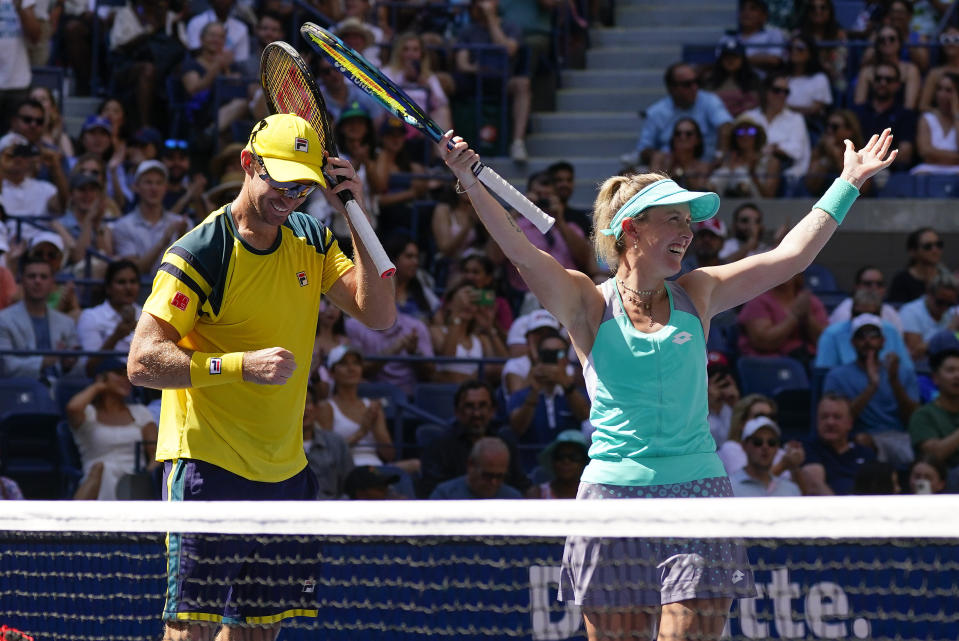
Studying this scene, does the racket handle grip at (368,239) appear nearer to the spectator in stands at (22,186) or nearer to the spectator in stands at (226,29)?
the spectator in stands at (22,186)

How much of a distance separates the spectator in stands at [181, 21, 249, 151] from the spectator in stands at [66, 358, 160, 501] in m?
4.00

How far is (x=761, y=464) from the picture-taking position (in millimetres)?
7797

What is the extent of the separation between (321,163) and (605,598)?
156cm

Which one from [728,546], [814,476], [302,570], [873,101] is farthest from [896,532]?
[873,101]

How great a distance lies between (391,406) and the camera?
8.91 meters

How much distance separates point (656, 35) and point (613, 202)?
973 centimetres

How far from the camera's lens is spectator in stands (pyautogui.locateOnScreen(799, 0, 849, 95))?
40.2ft

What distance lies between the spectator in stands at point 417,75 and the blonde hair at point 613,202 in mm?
7294

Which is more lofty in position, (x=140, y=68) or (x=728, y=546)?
(x=140, y=68)

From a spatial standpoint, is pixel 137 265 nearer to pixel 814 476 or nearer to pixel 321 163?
pixel 814 476

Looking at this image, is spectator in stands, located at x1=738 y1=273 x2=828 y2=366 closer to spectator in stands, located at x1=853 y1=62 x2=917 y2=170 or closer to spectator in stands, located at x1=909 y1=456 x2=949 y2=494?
spectator in stands, located at x1=909 y1=456 x2=949 y2=494

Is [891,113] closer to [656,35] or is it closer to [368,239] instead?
[656,35]

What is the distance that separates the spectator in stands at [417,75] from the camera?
454 inches

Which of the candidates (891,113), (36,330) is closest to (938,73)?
(891,113)
